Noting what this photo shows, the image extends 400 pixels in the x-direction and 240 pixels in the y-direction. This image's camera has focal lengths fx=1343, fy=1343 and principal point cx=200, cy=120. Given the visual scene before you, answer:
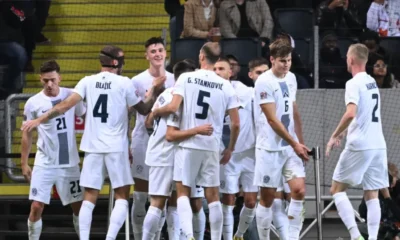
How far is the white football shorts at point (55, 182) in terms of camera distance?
49.4 feet

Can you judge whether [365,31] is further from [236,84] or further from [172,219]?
[172,219]

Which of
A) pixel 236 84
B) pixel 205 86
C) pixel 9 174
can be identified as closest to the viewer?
pixel 205 86

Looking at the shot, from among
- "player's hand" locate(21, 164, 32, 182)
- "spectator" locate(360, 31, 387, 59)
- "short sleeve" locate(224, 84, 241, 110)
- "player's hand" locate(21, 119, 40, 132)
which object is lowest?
"player's hand" locate(21, 164, 32, 182)

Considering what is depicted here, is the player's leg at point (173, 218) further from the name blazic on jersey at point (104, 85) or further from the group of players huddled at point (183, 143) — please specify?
the name blazic on jersey at point (104, 85)

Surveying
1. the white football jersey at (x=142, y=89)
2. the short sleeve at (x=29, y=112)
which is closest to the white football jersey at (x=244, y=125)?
the white football jersey at (x=142, y=89)

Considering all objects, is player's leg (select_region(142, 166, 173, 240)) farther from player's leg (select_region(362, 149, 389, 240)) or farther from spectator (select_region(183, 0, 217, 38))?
spectator (select_region(183, 0, 217, 38))

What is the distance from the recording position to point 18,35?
1947cm

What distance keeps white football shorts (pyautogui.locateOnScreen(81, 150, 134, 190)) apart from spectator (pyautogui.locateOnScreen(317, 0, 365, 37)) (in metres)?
5.77

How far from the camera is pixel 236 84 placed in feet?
52.2

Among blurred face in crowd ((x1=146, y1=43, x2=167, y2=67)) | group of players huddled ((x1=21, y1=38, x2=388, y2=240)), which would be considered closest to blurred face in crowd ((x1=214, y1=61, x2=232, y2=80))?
group of players huddled ((x1=21, y1=38, x2=388, y2=240))

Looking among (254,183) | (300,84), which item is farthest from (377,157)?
(300,84)

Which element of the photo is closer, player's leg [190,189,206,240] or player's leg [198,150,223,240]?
player's leg [198,150,223,240]

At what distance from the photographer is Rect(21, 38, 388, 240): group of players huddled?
14102mm

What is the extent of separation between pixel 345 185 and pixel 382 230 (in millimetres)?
1688
